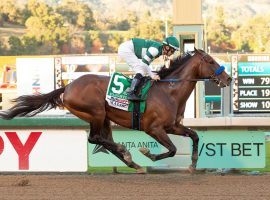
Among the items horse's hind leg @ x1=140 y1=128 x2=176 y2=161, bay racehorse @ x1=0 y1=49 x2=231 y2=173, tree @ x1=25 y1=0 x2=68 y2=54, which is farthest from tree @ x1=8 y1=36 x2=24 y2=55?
horse's hind leg @ x1=140 y1=128 x2=176 y2=161

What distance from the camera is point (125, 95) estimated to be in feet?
28.3

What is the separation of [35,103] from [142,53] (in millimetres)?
1558

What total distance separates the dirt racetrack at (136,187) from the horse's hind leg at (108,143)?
0.26 m

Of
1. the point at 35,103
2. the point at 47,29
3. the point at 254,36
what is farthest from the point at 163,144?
the point at 254,36

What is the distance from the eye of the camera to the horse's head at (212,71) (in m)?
8.84

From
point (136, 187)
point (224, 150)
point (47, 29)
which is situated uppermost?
point (47, 29)

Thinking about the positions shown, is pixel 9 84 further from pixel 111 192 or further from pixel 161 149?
pixel 111 192

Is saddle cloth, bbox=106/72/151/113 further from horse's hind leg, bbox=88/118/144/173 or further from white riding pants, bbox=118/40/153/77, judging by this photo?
horse's hind leg, bbox=88/118/144/173

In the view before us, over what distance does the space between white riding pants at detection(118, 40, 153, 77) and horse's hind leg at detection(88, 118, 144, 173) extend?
2.58 feet

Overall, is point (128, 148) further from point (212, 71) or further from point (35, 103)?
point (212, 71)

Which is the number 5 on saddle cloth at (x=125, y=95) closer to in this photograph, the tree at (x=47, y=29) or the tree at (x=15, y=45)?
the tree at (x=15, y=45)

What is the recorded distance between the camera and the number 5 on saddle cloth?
28.2ft

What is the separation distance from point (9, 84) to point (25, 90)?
24.3 ft

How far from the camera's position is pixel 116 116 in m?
8.80
